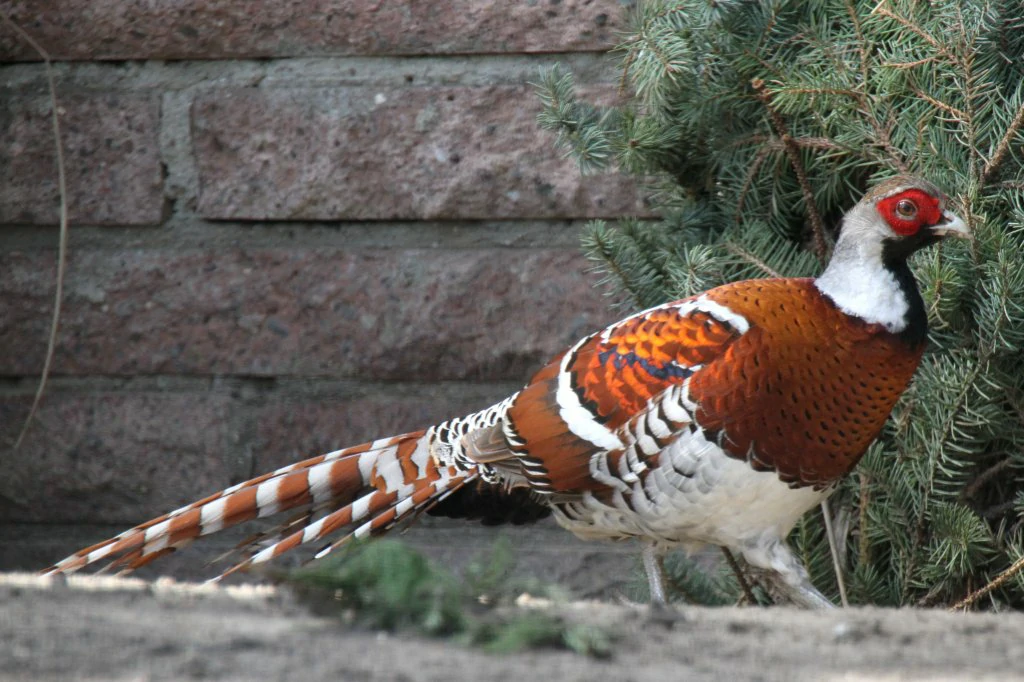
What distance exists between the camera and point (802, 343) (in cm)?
185

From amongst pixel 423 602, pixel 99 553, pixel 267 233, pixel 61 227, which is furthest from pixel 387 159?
pixel 423 602

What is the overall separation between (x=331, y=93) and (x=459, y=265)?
16.0 inches

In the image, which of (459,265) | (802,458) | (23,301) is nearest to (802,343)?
(802,458)

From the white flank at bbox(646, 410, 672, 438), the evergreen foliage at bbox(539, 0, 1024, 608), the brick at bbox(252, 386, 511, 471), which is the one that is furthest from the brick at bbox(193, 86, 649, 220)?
the white flank at bbox(646, 410, 672, 438)

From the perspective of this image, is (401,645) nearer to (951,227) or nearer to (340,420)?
(951,227)

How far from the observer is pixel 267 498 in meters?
2.07

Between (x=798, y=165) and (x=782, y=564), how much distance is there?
2.05 feet

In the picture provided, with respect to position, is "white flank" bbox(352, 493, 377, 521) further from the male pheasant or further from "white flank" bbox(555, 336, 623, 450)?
"white flank" bbox(555, 336, 623, 450)

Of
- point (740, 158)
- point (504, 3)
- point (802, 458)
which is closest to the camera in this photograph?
point (802, 458)

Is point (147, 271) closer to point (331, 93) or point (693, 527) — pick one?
point (331, 93)

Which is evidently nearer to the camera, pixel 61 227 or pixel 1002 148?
pixel 1002 148

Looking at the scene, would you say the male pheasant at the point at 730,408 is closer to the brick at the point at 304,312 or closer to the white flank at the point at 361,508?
the white flank at the point at 361,508

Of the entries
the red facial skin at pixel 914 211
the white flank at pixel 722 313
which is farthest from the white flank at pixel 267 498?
the red facial skin at pixel 914 211

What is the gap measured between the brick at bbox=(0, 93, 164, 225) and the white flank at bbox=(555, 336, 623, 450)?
0.90 meters
